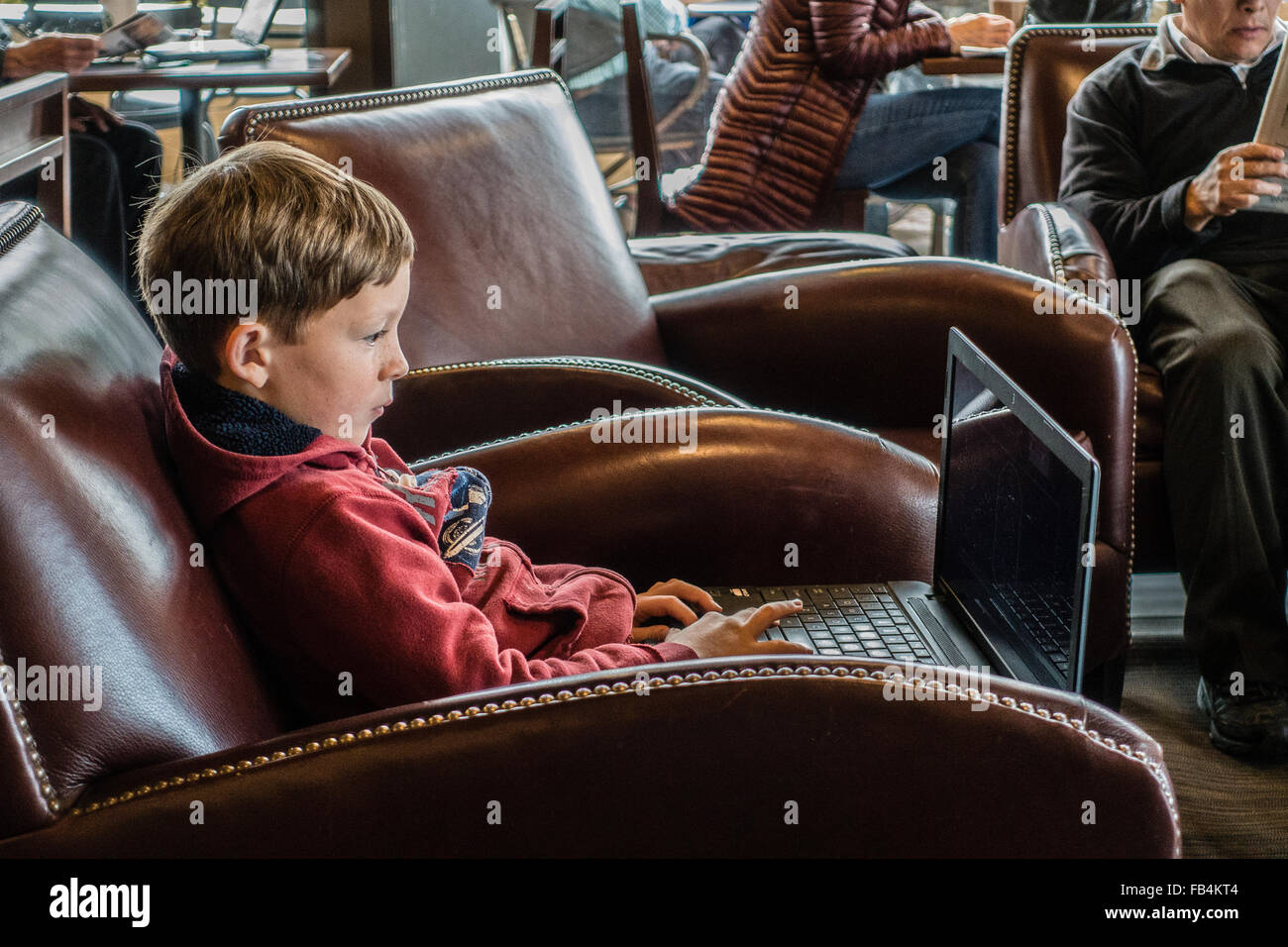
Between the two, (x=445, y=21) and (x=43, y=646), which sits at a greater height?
(x=445, y=21)

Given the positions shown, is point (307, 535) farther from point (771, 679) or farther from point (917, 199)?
point (917, 199)

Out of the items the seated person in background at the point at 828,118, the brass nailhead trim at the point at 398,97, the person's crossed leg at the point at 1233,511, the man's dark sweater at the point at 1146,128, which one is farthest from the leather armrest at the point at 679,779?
the seated person in background at the point at 828,118

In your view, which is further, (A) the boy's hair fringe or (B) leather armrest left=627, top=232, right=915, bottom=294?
(B) leather armrest left=627, top=232, right=915, bottom=294

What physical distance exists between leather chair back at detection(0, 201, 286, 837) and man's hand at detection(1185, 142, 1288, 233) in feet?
5.12

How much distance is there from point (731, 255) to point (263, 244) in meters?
1.29

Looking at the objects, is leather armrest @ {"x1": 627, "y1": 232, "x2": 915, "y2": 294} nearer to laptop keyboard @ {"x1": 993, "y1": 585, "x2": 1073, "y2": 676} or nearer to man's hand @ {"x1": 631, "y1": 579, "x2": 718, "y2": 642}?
man's hand @ {"x1": 631, "y1": 579, "x2": 718, "y2": 642}

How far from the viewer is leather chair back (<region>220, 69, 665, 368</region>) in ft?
5.07

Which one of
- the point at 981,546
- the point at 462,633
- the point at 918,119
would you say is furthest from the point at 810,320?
the point at 918,119

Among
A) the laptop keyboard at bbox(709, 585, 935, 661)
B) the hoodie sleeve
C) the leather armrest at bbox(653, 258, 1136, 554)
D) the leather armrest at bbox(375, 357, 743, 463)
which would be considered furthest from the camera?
the leather armrest at bbox(653, 258, 1136, 554)

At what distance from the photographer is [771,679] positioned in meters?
0.80

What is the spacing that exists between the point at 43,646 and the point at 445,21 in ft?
11.7

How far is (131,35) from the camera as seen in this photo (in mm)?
3230

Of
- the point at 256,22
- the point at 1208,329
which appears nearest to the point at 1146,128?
the point at 1208,329

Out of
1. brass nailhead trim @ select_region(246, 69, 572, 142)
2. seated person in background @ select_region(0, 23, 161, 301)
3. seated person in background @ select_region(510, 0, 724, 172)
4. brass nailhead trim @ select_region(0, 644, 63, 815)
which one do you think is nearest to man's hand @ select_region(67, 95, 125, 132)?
seated person in background @ select_region(0, 23, 161, 301)
